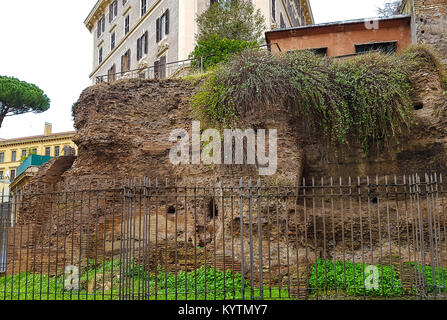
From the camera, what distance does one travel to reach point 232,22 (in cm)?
2066

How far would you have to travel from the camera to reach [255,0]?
2516cm

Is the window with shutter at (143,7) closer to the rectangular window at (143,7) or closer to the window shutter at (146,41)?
the rectangular window at (143,7)

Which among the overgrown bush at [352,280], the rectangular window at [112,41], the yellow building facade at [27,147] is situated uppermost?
the rectangular window at [112,41]

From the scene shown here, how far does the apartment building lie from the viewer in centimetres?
2369

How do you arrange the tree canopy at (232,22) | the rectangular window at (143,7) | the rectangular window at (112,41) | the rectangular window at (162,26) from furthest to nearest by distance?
the rectangular window at (112,41)
the rectangular window at (143,7)
the rectangular window at (162,26)
the tree canopy at (232,22)

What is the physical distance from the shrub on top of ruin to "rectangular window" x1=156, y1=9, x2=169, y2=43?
13.6 meters

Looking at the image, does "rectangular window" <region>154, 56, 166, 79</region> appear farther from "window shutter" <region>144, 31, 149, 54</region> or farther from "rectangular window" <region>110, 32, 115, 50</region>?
"rectangular window" <region>110, 32, 115, 50</region>

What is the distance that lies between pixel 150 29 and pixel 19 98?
13.8m

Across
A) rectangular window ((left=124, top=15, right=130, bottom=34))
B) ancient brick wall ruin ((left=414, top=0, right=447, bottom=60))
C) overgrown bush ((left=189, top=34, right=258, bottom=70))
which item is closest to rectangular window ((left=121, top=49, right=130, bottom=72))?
rectangular window ((left=124, top=15, right=130, bottom=34))

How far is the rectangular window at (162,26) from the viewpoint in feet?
82.9

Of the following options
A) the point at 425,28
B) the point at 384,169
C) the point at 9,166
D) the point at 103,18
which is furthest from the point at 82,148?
the point at 9,166

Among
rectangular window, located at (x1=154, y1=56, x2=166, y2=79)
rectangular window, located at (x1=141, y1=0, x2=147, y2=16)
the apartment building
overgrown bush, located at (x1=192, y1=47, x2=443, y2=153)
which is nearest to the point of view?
overgrown bush, located at (x1=192, y1=47, x2=443, y2=153)

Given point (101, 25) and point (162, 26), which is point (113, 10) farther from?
point (162, 26)

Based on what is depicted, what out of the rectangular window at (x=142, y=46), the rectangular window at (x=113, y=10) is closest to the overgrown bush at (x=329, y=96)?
the rectangular window at (x=142, y=46)
